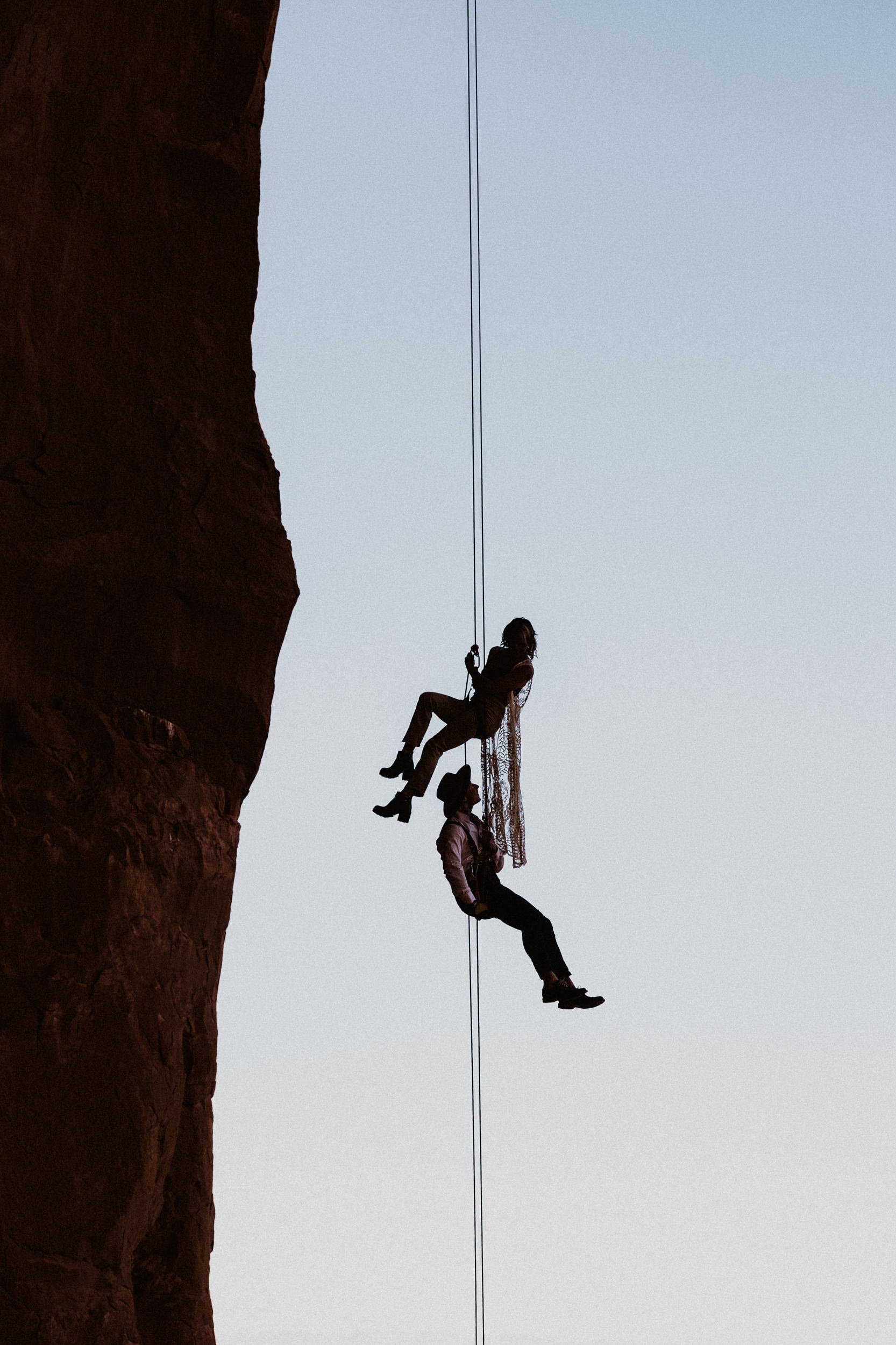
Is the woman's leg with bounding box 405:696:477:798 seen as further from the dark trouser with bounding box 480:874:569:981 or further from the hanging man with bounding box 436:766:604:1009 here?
the dark trouser with bounding box 480:874:569:981

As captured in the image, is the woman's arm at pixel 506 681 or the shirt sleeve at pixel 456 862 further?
the woman's arm at pixel 506 681

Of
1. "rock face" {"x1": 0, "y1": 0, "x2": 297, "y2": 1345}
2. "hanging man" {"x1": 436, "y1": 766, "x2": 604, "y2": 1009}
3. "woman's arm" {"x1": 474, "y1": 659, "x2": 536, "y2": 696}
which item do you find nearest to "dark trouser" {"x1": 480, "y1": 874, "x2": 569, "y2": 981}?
"hanging man" {"x1": 436, "y1": 766, "x2": 604, "y2": 1009}

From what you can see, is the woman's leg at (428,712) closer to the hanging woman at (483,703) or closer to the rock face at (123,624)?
the hanging woman at (483,703)

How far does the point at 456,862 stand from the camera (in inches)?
572

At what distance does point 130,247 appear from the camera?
12.8 metres

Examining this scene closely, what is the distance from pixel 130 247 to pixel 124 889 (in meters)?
4.45

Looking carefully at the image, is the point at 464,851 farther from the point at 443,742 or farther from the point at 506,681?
A: the point at 506,681

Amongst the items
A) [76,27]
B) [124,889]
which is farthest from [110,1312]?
[76,27]

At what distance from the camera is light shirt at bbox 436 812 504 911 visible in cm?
1448

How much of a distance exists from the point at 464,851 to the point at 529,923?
0.76 m

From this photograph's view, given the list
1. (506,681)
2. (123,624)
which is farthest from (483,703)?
(123,624)

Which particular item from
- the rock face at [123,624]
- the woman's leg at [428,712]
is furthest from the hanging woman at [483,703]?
the rock face at [123,624]

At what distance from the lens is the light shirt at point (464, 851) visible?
14477 mm

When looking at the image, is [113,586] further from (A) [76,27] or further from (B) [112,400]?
(A) [76,27]
